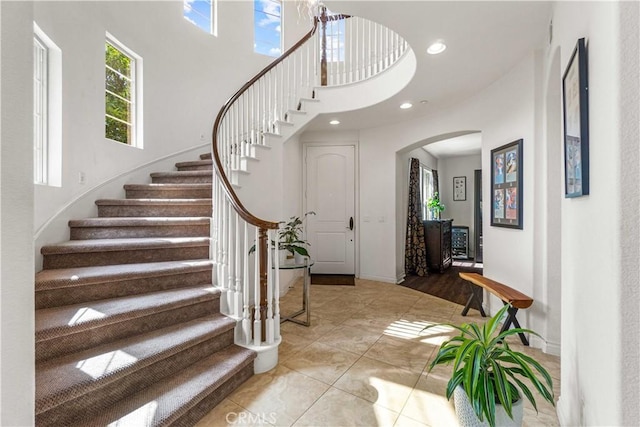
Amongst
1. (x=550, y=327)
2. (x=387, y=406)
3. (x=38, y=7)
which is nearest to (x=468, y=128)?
(x=550, y=327)

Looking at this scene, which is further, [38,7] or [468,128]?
[468,128]

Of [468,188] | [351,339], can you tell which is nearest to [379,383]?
[351,339]

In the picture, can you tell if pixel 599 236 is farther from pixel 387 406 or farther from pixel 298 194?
pixel 298 194

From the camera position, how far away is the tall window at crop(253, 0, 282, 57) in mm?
5070

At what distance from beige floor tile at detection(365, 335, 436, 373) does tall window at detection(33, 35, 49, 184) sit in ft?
10.7

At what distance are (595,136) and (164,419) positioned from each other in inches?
88.2

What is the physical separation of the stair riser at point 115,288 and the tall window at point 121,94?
2.14 meters

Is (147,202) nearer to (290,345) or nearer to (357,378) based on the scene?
(290,345)

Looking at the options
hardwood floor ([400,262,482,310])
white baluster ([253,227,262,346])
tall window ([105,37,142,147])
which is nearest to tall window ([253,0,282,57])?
tall window ([105,37,142,147])

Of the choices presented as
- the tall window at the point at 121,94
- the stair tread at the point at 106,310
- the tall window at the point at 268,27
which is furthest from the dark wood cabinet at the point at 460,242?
the tall window at the point at 121,94

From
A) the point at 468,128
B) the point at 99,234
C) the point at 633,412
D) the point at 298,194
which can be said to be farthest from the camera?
the point at 298,194

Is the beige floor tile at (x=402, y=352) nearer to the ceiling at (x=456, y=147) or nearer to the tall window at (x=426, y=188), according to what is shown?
the ceiling at (x=456, y=147)

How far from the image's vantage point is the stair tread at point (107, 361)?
4.14 feet

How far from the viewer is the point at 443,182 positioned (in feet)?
25.0
